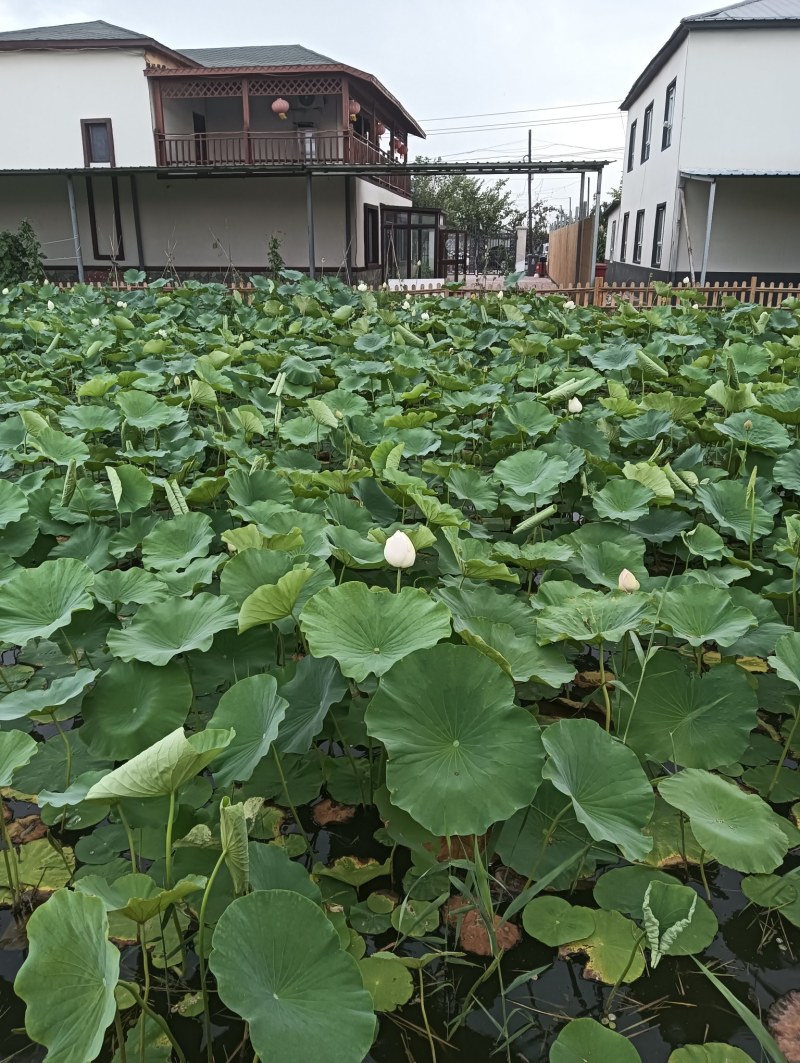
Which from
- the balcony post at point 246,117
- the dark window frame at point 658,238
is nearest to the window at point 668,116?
the dark window frame at point 658,238

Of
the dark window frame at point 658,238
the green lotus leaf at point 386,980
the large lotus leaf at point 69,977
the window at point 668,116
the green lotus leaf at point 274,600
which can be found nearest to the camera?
the large lotus leaf at point 69,977

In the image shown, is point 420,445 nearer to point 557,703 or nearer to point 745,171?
point 557,703

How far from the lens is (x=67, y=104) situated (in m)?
16.2

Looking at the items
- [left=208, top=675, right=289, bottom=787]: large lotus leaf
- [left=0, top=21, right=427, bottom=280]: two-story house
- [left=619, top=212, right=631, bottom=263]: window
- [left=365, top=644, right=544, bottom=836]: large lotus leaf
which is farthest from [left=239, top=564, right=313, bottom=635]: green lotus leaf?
[left=619, top=212, right=631, bottom=263]: window

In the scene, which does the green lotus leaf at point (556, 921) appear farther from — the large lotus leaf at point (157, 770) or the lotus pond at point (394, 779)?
the large lotus leaf at point (157, 770)

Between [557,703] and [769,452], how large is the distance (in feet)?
3.71

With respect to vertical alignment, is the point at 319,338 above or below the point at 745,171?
below

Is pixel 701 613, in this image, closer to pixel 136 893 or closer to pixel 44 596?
pixel 136 893

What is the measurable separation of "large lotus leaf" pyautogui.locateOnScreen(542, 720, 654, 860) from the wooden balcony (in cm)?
1597

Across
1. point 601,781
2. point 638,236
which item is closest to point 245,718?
point 601,781

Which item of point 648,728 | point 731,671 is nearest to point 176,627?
point 648,728

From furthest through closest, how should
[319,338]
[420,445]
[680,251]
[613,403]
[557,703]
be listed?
[680,251], [319,338], [613,403], [420,445], [557,703]

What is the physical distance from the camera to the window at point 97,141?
53.1ft

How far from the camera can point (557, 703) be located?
1.77m
